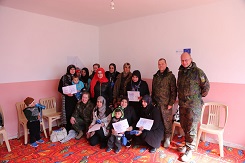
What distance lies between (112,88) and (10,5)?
236 centimetres

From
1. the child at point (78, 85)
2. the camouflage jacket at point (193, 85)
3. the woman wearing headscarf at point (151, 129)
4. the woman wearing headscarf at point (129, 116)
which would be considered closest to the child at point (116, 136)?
the woman wearing headscarf at point (129, 116)

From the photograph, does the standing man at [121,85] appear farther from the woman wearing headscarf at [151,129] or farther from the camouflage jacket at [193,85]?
the camouflage jacket at [193,85]

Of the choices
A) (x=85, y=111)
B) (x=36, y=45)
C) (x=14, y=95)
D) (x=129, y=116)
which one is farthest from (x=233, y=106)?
(x=14, y=95)

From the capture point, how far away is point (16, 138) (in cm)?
339

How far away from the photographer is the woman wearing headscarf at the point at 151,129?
284 cm

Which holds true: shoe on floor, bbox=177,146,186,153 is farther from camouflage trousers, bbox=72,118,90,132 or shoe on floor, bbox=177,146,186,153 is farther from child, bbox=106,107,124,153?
camouflage trousers, bbox=72,118,90,132

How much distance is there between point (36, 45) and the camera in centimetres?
358

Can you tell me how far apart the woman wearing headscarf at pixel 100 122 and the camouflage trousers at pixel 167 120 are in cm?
96

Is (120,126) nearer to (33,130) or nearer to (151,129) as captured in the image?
(151,129)

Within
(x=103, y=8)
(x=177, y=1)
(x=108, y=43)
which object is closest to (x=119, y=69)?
(x=108, y=43)

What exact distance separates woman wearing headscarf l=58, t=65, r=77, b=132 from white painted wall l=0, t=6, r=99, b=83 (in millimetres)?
610

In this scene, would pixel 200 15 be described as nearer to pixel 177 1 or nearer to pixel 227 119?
pixel 177 1

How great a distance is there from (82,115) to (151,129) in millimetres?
1366

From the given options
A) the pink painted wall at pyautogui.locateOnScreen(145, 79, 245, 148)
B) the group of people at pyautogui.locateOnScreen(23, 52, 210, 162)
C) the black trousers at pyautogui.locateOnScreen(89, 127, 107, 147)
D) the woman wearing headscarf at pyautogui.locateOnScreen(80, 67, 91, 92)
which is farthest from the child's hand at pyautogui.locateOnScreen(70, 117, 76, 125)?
the pink painted wall at pyautogui.locateOnScreen(145, 79, 245, 148)
